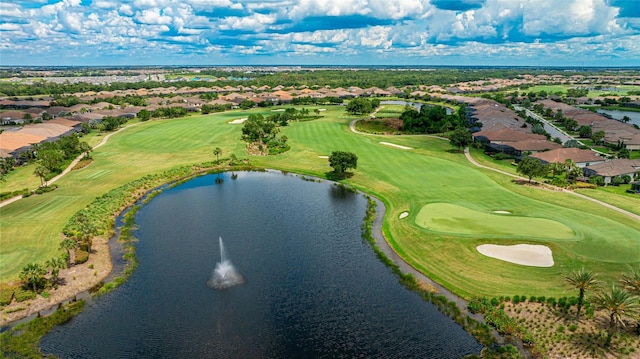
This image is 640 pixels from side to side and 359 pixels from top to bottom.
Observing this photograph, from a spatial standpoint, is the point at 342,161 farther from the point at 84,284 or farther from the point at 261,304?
the point at 84,284

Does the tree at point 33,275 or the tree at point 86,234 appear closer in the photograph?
the tree at point 33,275

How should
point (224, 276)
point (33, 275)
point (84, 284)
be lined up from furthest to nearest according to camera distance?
point (224, 276), point (84, 284), point (33, 275)

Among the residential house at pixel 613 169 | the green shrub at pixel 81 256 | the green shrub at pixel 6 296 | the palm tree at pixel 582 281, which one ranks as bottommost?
the green shrub at pixel 6 296

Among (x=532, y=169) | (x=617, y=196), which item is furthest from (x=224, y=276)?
(x=617, y=196)

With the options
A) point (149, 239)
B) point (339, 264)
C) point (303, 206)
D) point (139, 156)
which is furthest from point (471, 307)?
point (139, 156)

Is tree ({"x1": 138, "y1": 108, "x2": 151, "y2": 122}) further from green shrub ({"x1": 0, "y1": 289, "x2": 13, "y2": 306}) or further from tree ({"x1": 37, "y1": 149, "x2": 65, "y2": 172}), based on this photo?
green shrub ({"x1": 0, "y1": 289, "x2": 13, "y2": 306})

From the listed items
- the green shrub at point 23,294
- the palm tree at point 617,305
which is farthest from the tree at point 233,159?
the palm tree at point 617,305

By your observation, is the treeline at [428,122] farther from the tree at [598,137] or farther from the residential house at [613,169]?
the residential house at [613,169]
